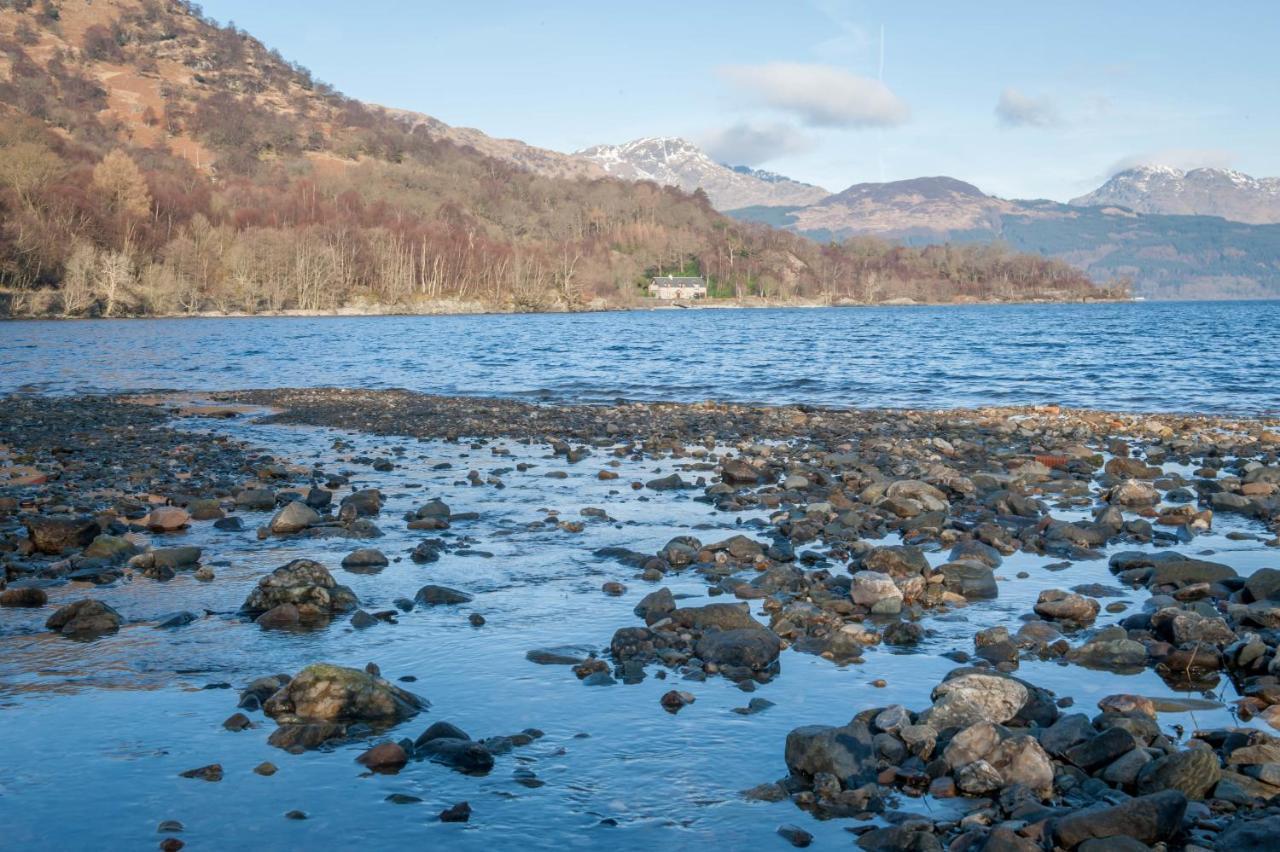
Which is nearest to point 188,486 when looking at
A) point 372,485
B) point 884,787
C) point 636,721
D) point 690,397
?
point 372,485

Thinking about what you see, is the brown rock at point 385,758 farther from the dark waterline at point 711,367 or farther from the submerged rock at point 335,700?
the dark waterline at point 711,367

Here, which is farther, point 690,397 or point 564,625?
point 690,397

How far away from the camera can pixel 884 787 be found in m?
5.42

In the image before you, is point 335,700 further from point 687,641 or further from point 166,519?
point 166,519

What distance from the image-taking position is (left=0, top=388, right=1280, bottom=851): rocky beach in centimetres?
522

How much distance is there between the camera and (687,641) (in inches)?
307

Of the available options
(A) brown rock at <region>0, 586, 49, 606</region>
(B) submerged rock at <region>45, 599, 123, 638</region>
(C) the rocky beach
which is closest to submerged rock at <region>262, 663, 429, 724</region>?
(C) the rocky beach

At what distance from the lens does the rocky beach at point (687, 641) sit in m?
5.22

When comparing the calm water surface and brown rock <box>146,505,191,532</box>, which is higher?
brown rock <box>146,505,191,532</box>

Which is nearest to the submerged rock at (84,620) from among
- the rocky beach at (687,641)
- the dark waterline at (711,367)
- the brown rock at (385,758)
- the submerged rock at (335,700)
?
the rocky beach at (687,641)

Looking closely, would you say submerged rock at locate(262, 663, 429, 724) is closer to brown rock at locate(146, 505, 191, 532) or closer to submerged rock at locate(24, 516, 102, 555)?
submerged rock at locate(24, 516, 102, 555)

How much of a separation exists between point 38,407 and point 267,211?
155616mm

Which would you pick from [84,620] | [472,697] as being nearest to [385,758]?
[472,697]

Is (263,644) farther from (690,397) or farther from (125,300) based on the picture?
(125,300)
